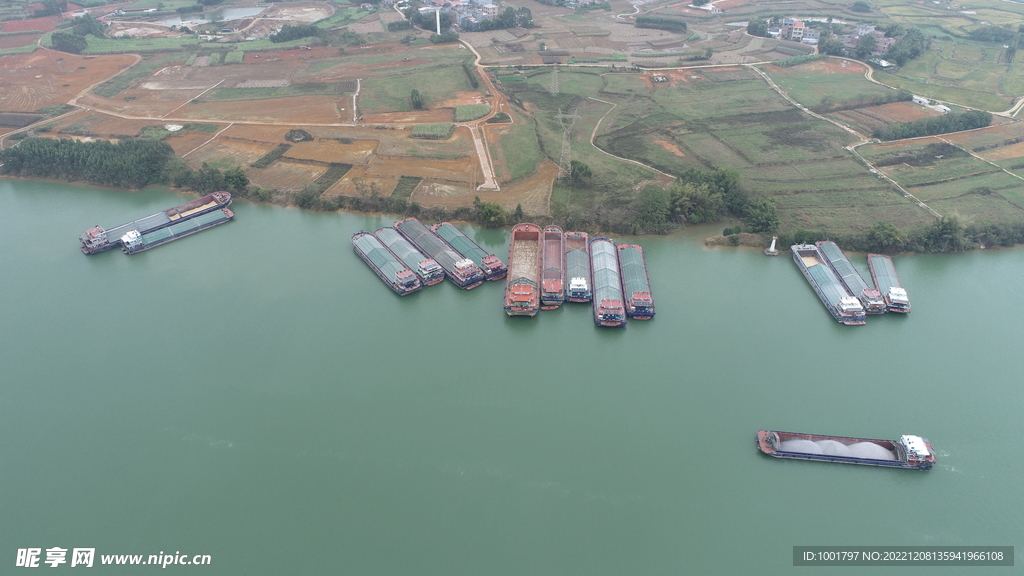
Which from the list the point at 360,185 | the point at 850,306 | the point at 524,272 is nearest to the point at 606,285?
the point at 524,272

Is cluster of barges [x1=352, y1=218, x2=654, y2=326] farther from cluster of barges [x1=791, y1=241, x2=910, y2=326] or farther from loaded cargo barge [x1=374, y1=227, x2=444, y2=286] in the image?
cluster of barges [x1=791, y1=241, x2=910, y2=326]

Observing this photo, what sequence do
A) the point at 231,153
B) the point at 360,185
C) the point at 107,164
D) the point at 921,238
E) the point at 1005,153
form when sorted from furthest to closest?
1. the point at 1005,153
2. the point at 231,153
3. the point at 107,164
4. the point at 360,185
5. the point at 921,238

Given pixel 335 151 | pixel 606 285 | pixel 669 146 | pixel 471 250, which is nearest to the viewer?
pixel 606 285

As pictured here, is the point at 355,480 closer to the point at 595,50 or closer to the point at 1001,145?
the point at 1001,145

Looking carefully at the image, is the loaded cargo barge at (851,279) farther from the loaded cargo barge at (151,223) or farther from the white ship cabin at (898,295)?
the loaded cargo barge at (151,223)

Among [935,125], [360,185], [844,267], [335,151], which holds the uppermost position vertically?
[935,125]

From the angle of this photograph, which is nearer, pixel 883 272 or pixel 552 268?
pixel 552 268

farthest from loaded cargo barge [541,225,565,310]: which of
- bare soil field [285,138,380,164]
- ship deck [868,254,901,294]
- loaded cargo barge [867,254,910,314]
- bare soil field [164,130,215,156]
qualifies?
bare soil field [164,130,215,156]

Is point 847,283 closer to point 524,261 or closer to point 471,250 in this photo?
point 524,261
